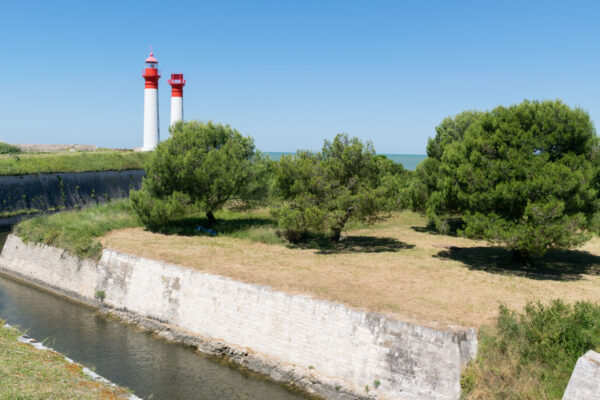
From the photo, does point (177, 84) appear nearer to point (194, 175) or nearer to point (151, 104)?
point (151, 104)

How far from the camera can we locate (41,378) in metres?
8.98

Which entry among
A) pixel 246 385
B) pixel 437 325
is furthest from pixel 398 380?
A: pixel 246 385

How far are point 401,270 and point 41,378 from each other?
12977 millimetres

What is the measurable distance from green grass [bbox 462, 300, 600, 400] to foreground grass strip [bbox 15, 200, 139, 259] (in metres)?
16.4

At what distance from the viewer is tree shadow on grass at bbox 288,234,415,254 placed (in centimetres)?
2201

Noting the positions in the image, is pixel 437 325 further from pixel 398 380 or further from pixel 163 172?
pixel 163 172

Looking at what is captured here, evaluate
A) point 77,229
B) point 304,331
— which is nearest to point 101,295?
point 77,229

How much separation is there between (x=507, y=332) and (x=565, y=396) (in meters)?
2.06

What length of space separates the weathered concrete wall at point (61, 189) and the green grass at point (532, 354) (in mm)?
36715

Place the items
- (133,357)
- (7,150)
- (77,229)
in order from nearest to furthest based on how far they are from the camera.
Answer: (133,357) < (77,229) < (7,150)

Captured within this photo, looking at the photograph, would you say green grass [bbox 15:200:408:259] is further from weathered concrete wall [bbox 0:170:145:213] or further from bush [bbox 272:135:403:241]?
weathered concrete wall [bbox 0:170:145:213]

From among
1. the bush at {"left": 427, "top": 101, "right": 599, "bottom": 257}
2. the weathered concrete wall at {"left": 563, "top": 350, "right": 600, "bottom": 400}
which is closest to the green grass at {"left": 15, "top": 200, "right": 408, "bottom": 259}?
the bush at {"left": 427, "top": 101, "right": 599, "bottom": 257}

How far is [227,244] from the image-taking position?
21891 mm

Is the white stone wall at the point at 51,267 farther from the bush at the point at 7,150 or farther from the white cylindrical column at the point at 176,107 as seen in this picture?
the bush at the point at 7,150
